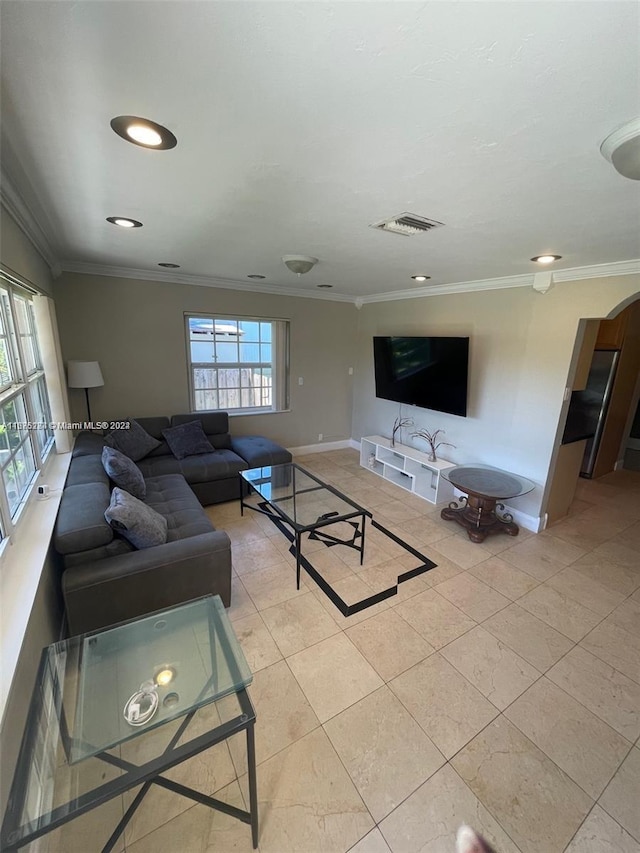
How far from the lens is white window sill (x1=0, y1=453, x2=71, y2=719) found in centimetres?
113

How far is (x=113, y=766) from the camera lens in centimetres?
111

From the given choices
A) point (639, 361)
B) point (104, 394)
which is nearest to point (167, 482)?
point (104, 394)

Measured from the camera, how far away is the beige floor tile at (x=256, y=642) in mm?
1870

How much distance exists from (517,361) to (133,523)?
134 inches

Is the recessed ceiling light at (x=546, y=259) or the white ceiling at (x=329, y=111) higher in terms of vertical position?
the recessed ceiling light at (x=546, y=259)

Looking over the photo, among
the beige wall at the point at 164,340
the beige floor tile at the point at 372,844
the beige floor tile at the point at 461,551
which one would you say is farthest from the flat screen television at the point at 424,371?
the beige floor tile at the point at 372,844

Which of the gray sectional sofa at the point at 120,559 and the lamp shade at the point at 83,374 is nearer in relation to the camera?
the gray sectional sofa at the point at 120,559

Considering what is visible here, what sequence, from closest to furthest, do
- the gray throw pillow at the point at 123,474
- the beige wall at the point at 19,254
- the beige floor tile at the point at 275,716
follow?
1. the beige floor tile at the point at 275,716
2. the beige wall at the point at 19,254
3. the gray throw pillow at the point at 123,474

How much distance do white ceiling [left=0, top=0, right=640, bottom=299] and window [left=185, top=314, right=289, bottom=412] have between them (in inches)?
88.5

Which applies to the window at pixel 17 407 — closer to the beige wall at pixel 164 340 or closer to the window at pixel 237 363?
the beige wall at pixel 164 340

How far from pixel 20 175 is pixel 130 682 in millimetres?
2156

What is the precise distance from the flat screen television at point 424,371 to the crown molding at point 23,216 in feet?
11.1

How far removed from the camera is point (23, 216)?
1.88m

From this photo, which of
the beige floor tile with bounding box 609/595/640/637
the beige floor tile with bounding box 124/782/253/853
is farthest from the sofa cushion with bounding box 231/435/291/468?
the beige floor tile with bounding box 609/595/640/637
